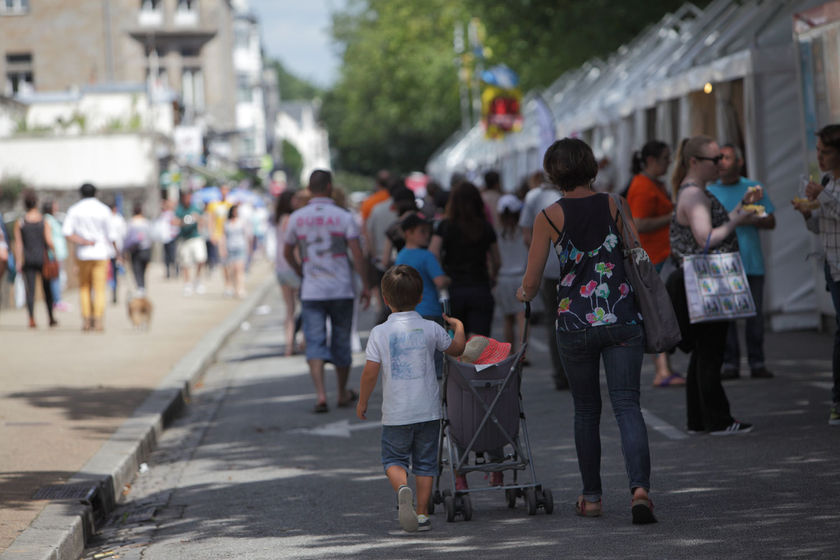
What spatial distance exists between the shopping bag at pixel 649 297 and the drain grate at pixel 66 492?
3.11 m

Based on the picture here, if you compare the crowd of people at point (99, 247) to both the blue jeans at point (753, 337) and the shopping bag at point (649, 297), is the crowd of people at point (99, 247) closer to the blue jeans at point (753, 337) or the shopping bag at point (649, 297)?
the blue jeans at point (753, 337)

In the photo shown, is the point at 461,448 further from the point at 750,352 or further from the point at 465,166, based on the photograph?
the point at 465,166

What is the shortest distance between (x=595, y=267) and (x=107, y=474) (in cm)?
342

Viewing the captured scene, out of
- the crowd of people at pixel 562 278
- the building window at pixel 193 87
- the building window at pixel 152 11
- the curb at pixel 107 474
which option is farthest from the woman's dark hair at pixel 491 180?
the building window at pixel 193 87

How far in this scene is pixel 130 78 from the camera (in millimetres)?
69875

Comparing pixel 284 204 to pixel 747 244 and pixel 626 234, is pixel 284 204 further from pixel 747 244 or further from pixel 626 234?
pixel 626 234

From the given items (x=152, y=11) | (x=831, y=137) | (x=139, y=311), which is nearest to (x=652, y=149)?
A: (x=831, y=137)

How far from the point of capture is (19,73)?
67312mm

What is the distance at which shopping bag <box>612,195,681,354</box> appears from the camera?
244 inches

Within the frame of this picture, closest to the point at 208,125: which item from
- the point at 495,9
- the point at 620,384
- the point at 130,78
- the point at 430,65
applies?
the point at 130,78

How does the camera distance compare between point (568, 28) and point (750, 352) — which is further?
point (568, 28)

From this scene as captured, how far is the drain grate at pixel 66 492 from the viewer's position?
7352 mm

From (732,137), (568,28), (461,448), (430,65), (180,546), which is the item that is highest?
(430,65)

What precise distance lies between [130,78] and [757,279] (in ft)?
205
